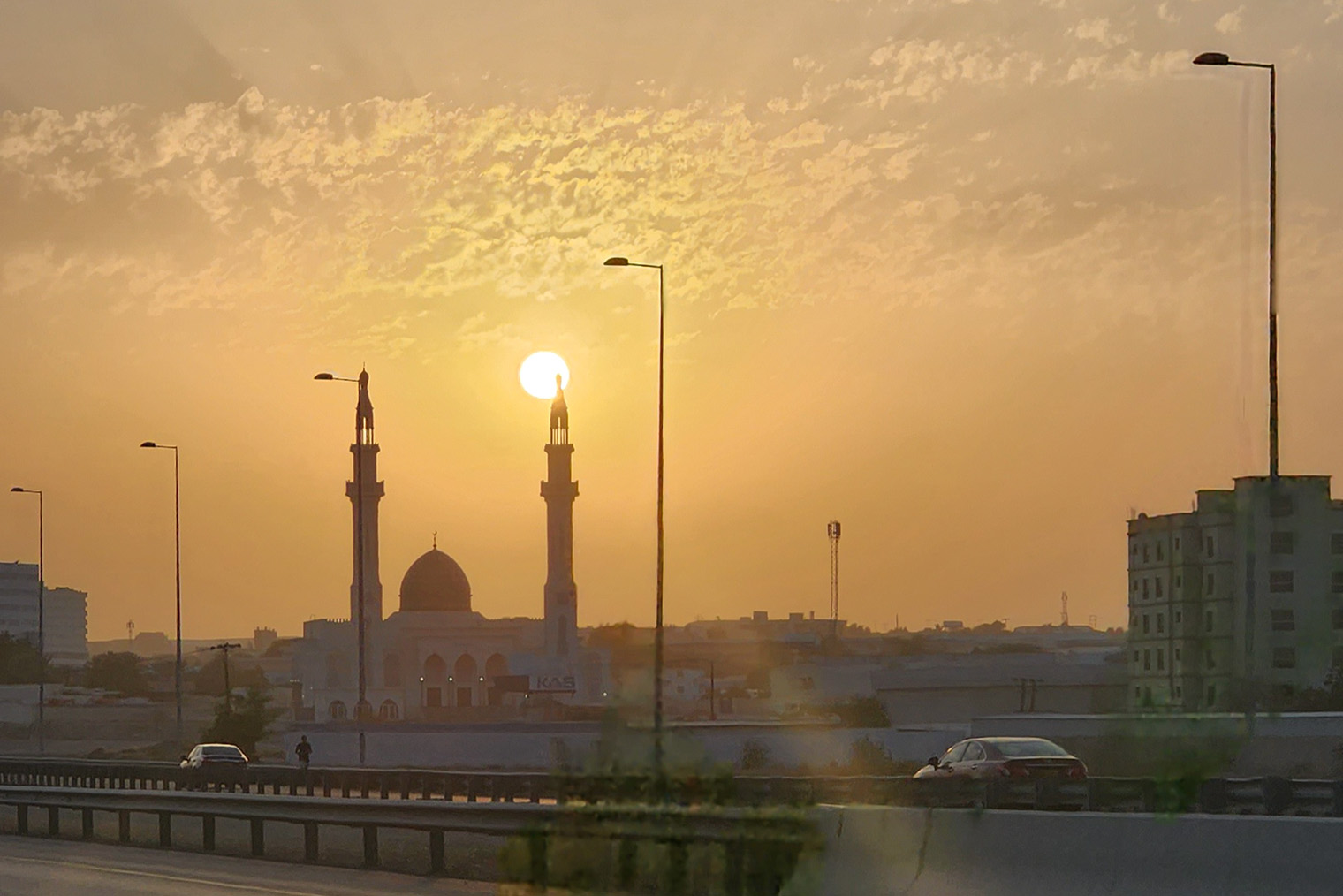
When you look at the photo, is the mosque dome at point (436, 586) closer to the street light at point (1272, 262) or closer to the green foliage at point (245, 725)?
the green foliage at point (245, 725)

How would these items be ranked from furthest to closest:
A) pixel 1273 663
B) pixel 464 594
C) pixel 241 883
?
pixel 464 594 < pixel 1273 663 < pixel 241 883

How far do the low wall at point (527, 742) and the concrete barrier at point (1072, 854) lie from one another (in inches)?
1657

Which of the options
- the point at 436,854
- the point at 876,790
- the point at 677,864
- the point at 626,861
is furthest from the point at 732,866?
the point at 876,790

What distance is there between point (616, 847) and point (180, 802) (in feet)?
47.5

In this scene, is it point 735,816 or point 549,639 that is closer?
point 735,816

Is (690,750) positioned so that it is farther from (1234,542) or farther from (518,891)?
Result: (1234,542)

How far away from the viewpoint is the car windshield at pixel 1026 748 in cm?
3048

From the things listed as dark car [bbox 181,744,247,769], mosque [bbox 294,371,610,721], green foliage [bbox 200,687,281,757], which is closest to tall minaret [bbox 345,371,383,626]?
mosque [bbox 294,371,610,721]

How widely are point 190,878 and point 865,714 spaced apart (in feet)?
247

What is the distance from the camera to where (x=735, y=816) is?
1691 centimetres

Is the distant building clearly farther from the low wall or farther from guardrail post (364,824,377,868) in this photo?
guardrail post (364,824,377,868)

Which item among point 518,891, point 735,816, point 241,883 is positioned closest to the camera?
point 735,816

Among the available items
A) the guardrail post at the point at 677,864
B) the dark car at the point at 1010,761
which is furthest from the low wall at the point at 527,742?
the guardrail post at the point at 677,864

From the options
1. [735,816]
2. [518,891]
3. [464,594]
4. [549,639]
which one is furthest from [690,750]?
[464,594]
